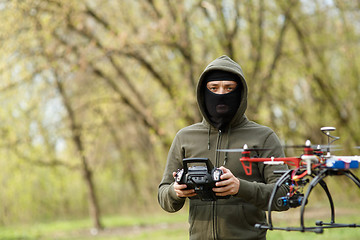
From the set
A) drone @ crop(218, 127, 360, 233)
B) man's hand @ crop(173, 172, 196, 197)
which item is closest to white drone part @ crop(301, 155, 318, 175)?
drone @ crop(218, 127, 360, 233)

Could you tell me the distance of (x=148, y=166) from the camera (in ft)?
91.0

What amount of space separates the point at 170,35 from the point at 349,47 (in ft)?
20.7

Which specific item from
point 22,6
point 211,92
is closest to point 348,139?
point 22,6

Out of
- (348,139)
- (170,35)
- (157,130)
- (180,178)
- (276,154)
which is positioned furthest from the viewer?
(348,139)

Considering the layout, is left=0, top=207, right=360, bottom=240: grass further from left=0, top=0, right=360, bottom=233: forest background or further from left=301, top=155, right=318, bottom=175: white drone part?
left=301, top=155, right=318, bottom=175: white drone part

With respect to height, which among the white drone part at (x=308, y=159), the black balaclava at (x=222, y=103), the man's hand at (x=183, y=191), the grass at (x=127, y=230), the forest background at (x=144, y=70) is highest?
the forest background at (x=144, y=70)

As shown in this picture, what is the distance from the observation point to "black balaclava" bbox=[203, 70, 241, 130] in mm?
3592

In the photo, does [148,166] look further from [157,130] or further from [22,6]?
[22,6]

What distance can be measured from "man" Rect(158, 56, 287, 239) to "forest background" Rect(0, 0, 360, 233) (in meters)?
9.85

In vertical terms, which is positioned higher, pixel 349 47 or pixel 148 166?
pixel 349 47

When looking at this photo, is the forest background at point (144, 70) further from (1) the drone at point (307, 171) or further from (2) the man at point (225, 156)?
(1) the drone at point (307, 171)

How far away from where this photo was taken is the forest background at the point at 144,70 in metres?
13.9

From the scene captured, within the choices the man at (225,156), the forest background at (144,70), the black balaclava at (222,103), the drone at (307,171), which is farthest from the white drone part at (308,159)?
the forest background at (144,70)

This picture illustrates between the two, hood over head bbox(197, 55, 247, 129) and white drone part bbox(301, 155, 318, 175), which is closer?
white drone part bbox(301, 155, 318, 175)
